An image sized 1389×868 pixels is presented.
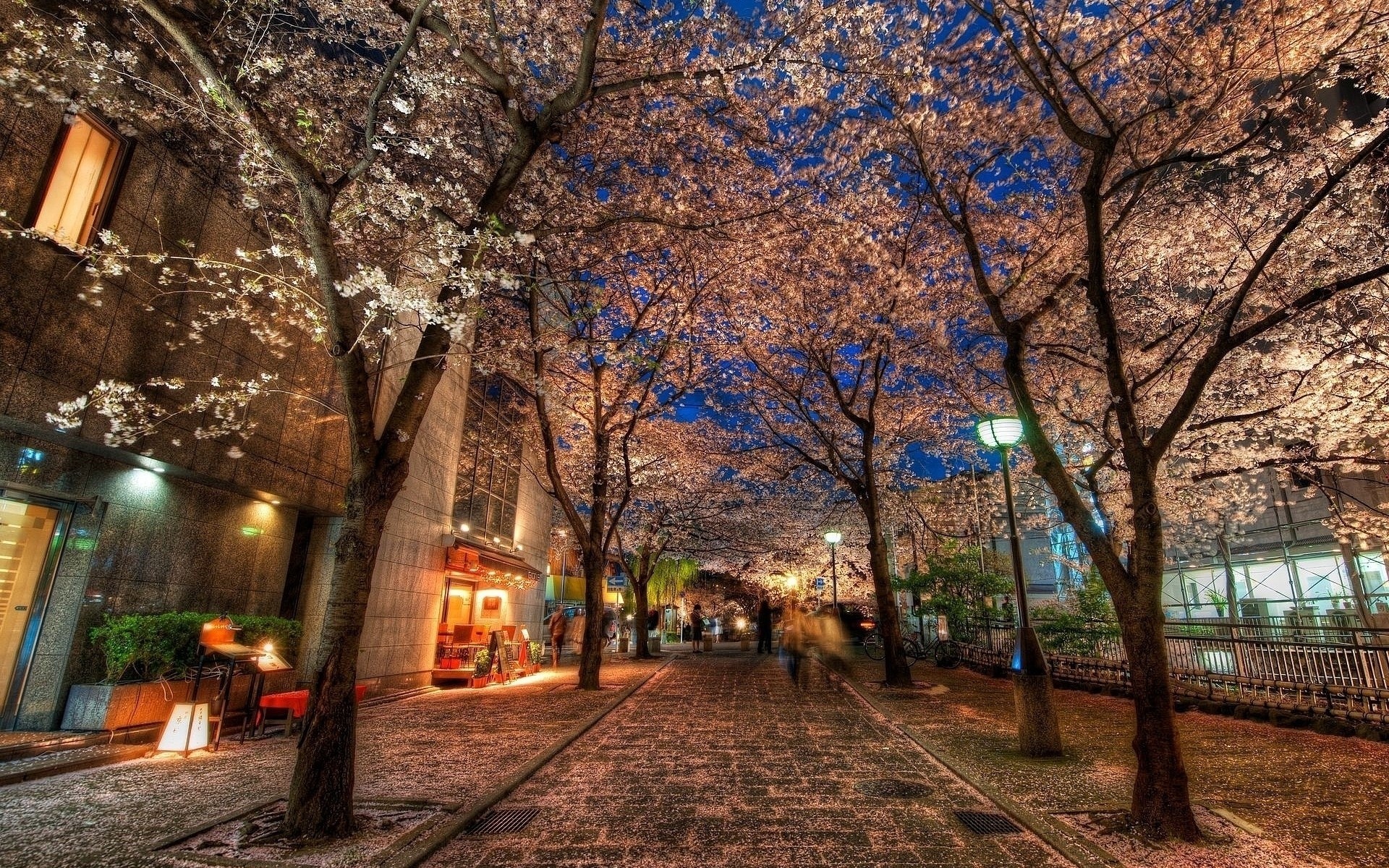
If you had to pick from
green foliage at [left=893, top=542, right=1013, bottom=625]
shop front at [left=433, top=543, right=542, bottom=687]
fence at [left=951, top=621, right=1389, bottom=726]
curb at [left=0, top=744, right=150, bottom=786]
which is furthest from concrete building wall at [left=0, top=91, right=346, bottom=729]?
green foliage at [left=893, top=542, right=1013, bottom=625]

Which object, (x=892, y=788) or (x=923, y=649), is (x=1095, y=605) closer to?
(x=923, y=649)

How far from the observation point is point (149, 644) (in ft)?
26.3

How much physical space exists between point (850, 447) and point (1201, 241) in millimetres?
15959

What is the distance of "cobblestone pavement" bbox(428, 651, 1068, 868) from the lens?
4.52 meters

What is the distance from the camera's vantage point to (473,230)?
19.1ft

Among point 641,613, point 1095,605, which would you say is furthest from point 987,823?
point 641,613

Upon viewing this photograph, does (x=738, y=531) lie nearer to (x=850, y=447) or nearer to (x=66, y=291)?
(x=850, y=447)

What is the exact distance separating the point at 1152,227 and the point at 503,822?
15.8m

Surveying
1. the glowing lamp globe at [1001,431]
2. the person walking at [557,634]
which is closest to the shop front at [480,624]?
the person walking at [557,634]

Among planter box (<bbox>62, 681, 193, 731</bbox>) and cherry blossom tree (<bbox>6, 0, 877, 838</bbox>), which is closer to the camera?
cherry blossom tree (<bbox>6, 0, 877, 838</bbox>)

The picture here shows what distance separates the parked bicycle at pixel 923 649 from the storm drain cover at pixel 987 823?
12.5 m

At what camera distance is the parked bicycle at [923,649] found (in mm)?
20734

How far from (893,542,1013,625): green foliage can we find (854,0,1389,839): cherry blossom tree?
4474 mm

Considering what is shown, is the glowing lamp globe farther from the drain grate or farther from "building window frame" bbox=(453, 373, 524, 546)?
"building window frame" bbox=(453, 373, 524, 546)
